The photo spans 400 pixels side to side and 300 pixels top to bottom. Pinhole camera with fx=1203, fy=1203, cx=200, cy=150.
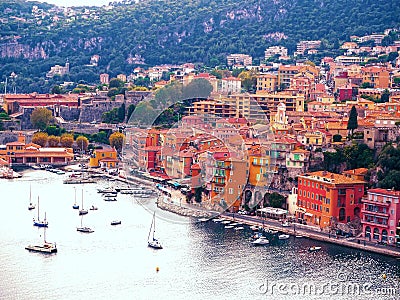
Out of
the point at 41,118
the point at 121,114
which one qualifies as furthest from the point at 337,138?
the point at 41,118

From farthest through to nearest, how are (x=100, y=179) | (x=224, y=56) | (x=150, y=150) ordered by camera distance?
(x=224, y=56), (x=100, y=179), (x=150, y=150)

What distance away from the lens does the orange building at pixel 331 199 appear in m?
16.9

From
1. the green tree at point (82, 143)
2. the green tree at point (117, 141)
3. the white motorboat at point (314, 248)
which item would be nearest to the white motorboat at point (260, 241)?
the white motorboat at point (314, 248)

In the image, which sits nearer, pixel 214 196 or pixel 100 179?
pixel 214 196

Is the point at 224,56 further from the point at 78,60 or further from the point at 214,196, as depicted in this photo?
the point at 214,196

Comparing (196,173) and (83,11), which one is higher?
(83,11)

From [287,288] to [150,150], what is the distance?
6555 mm

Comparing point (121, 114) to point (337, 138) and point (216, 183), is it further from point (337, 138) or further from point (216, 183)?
Answer: point (216, 183)

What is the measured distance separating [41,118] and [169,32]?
15.4 metres

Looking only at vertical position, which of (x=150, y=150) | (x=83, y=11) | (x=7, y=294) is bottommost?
(x=7, y=294)

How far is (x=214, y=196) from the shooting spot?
1828cm

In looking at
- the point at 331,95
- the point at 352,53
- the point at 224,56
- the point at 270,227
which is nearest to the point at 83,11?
the point at 224,56

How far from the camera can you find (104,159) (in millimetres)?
24875

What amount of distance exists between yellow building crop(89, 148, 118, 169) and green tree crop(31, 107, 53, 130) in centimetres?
440
